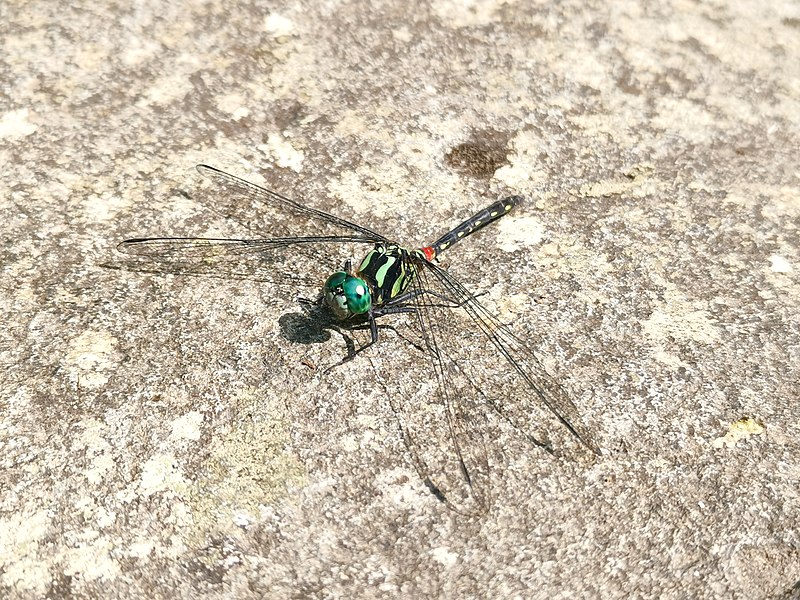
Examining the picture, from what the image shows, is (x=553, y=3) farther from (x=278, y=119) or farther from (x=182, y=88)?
(x=182, y=88)

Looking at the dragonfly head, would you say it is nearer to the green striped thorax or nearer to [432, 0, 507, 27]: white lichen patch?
the green striped thorax

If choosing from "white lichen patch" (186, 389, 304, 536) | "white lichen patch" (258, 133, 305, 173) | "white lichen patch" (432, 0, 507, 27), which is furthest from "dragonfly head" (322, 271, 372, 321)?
"white lichen patch" (432, 0, 507, 27)

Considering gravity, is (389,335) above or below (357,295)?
below

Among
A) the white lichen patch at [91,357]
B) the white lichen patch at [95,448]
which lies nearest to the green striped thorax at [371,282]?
the white lichen patch at [91,357]

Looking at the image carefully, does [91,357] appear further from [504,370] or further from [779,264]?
[779,264]

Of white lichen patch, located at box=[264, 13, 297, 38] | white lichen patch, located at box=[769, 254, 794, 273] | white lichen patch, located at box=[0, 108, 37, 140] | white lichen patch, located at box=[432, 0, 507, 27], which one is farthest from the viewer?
white lichen patch, located at box=[432, 0, 507, 27]

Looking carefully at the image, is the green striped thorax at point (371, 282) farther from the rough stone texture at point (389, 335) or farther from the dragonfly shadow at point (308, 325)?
the rough stone texture at point (389, 335)

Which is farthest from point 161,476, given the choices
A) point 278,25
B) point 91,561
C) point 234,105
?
point 278,25
